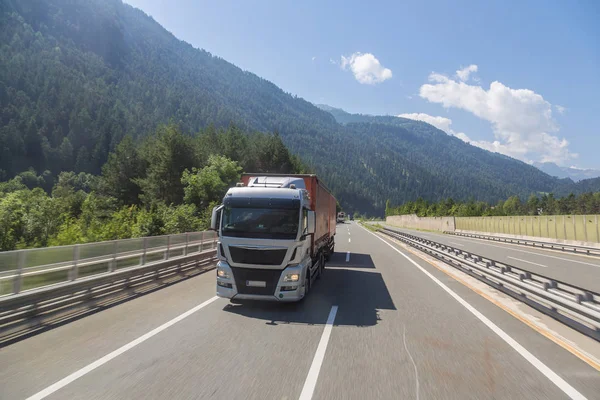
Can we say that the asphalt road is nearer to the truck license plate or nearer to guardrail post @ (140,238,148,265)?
the truck license plate

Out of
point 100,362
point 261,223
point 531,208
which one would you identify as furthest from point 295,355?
point 531,208

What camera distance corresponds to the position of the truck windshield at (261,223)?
9.26 m

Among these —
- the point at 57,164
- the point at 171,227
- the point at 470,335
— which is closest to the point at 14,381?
the point at 470,335

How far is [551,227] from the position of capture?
35469mm

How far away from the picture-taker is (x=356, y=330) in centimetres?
733

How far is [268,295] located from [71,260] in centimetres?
Result: 453

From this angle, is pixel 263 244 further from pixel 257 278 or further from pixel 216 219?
pixel 216 219

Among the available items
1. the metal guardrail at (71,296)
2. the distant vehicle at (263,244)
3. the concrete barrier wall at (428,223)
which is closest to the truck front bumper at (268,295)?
the distant vehicle at (263,244)

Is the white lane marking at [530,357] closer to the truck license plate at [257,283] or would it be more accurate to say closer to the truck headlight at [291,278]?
the truck headlight at [291,278]

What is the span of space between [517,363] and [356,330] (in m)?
2.65

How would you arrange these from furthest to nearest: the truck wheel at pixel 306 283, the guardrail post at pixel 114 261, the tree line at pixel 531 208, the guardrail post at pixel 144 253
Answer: the tree line at pixel 531 208, the guardrail post at pixel 144 253, the guardrail post at pixel 114 261, the truck wheel at pixel 306 283

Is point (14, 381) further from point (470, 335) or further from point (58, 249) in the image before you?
point (470, 335)

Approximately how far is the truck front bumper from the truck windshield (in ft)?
2.61

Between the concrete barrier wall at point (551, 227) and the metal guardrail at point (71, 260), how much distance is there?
99.2 feet
